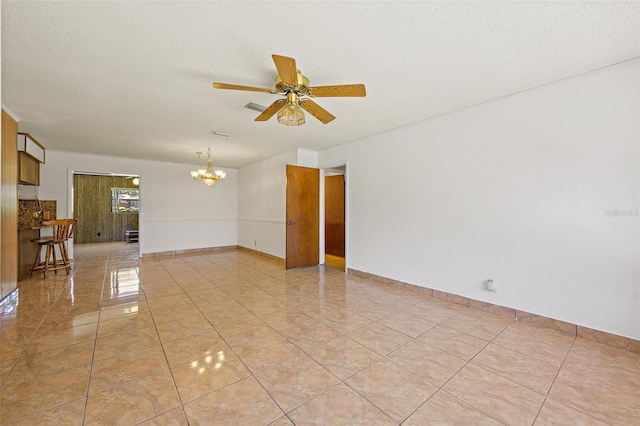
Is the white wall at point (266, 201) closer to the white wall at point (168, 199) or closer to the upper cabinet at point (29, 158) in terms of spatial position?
the white wall at point (168, 199)

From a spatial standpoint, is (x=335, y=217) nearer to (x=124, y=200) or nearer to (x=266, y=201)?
(x=266, y=201)

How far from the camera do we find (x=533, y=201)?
9.34ft

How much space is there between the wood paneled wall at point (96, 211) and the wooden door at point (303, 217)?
824 cm

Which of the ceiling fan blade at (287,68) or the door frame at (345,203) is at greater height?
the ceiling fan blade at (287,68)

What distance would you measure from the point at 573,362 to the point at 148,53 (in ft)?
14.3

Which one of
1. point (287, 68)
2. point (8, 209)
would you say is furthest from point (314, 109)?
point (8, 209)

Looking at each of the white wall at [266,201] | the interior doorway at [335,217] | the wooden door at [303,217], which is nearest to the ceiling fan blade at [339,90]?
the wooden door at [303,217]

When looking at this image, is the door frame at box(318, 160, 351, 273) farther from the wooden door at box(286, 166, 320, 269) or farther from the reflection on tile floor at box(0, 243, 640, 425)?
the reflection on tile floor at box(0, 243, 640, 425)

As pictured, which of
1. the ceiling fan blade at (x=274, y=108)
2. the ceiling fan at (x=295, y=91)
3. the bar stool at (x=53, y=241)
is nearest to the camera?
the ceiling fan at (x=295, y=91)

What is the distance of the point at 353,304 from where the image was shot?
3.38m

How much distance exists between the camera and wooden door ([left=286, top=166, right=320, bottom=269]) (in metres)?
5.21

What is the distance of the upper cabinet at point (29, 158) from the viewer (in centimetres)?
425

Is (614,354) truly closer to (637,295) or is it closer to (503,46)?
(637,295)

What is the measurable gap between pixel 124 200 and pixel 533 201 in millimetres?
12112
